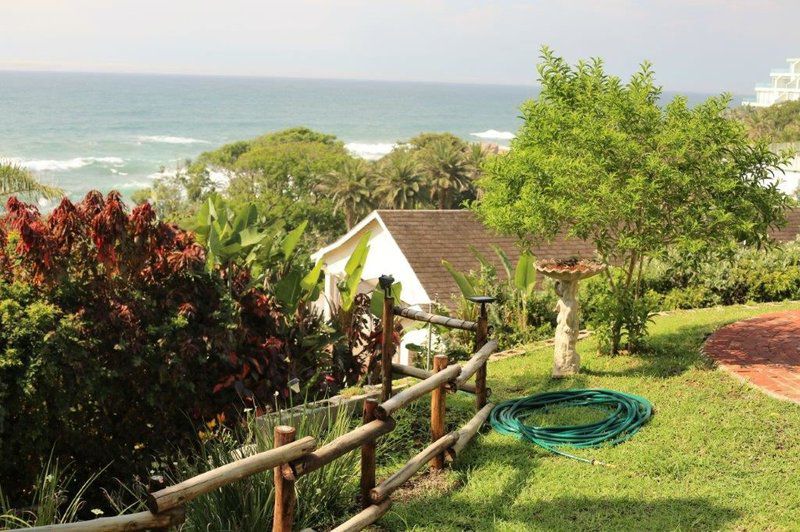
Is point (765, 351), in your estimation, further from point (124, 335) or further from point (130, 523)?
point (130, 523)

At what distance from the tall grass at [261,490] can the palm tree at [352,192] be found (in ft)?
181

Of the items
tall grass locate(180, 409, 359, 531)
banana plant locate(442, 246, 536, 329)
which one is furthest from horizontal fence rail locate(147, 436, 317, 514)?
banana plant locate(442, 246, 536, 329)

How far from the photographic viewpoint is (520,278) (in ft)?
40.8

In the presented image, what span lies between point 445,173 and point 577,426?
57.7 m

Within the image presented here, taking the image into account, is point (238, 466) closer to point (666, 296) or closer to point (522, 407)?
point (522, 407)

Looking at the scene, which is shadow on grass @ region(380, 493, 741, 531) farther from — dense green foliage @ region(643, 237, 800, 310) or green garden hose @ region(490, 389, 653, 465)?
dense green foliage @ region(643, 237, 800, 310)

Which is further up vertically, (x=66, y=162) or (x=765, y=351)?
(x=765, y=351)

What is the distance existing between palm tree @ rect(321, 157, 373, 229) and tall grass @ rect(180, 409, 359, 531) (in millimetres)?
55103

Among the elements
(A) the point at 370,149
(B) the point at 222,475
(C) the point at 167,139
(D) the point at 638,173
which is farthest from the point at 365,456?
(C) the point at 167,139

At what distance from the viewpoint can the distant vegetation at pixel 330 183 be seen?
2437 inches

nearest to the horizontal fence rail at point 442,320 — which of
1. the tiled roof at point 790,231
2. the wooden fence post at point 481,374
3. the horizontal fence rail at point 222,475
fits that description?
the wooden fence post at point 481,374

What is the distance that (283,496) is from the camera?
16.4 feet

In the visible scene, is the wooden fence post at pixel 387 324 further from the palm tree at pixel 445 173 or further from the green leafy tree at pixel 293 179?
the palm tree at pixel 445 173

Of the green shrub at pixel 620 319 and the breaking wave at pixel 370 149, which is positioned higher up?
the green shrub at pixel 620 319
